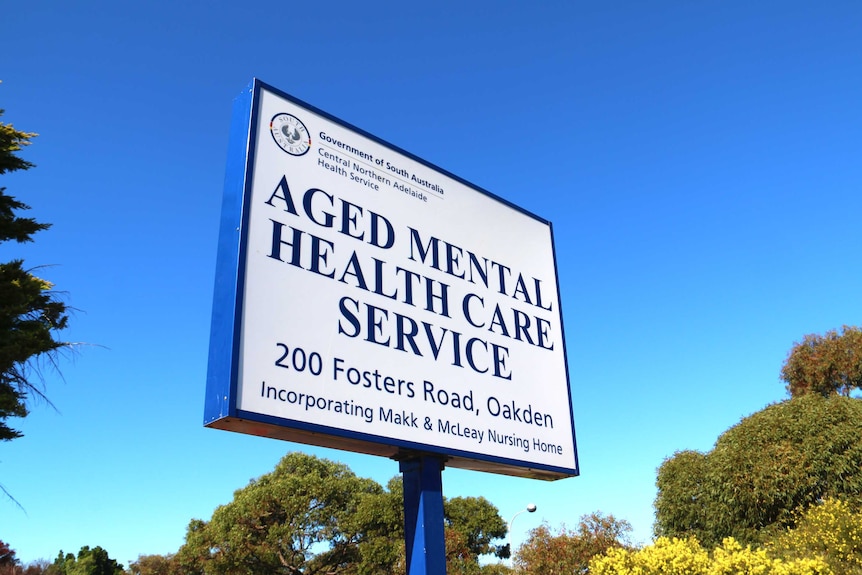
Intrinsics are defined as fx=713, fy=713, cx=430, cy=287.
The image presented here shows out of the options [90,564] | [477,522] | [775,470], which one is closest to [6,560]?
[90,564]

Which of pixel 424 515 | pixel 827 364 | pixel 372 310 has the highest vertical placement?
pixel 827 364

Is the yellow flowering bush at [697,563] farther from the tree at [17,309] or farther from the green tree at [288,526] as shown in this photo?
the green tree at [288,526]

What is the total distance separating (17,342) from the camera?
10.9 meters

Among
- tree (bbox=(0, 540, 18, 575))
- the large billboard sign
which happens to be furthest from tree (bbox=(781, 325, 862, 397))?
tree (bbox=(0, 540, 18, 575))

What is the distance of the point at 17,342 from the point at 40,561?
39.3 m

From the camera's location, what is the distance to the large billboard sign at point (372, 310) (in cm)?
491

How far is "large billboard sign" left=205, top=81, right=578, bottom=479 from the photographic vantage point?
4910 millimetres

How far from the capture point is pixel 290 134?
5.75m

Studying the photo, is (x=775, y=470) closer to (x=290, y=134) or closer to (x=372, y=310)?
(x=372, y=310)

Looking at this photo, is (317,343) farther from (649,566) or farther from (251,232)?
(649,566)

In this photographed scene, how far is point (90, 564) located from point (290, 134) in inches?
2025

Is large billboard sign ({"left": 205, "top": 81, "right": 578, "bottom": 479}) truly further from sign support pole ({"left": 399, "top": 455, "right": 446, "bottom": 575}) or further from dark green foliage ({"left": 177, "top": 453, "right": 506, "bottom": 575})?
dark green foliage ({"left": 177, "top": 453, "right": 506, "bottom": 575})

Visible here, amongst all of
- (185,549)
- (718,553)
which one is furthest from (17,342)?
(185,549)

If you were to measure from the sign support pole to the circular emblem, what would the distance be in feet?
8.70
